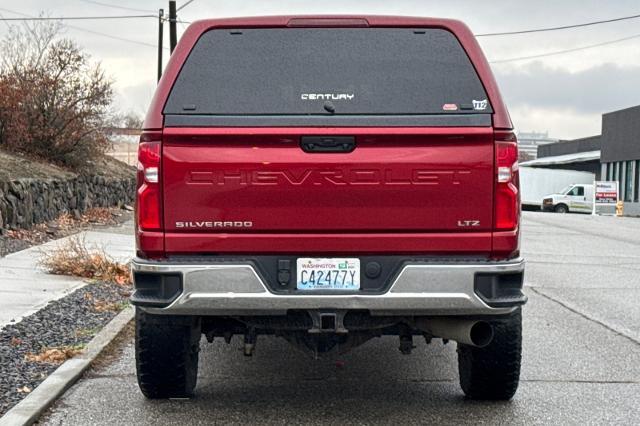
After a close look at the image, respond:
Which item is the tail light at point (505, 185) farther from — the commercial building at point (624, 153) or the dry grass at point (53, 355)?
the commercial building at point (624, 153)

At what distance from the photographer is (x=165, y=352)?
16.9 ft

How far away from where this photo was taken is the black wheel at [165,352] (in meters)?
5.05

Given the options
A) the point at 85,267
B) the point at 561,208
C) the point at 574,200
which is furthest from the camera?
the point at 561,208

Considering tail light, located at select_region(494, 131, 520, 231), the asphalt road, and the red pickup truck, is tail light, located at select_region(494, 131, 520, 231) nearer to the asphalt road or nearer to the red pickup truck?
the red pickup truck

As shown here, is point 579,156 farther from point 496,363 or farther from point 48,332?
point 496,363

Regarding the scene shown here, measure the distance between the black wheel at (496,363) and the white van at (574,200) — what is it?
41.9 m

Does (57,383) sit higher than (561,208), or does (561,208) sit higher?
(57,383)

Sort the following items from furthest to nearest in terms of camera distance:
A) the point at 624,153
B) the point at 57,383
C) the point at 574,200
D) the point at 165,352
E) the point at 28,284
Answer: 1. the point at 624,153
2. the point at 574,200
3. the point at 28,284
4. the point at 57,383
5. the point at 165,352

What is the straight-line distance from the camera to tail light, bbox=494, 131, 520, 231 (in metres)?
4.56

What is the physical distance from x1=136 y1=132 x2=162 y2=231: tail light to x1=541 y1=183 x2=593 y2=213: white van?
1708 inches

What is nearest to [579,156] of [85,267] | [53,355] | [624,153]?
[624,153]

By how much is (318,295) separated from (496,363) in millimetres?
1367

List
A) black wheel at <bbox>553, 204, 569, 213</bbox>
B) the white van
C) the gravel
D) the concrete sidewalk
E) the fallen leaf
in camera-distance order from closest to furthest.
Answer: the fallen leaf < the gravel < the concrete sidewalk < the white van < black wheel at <bbox>553, 204, 569, 213</bbox>

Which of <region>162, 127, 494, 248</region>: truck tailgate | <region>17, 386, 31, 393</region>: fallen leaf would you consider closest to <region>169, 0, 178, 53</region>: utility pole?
<region>17, 386, 31, 393</region>: fallen leaf
